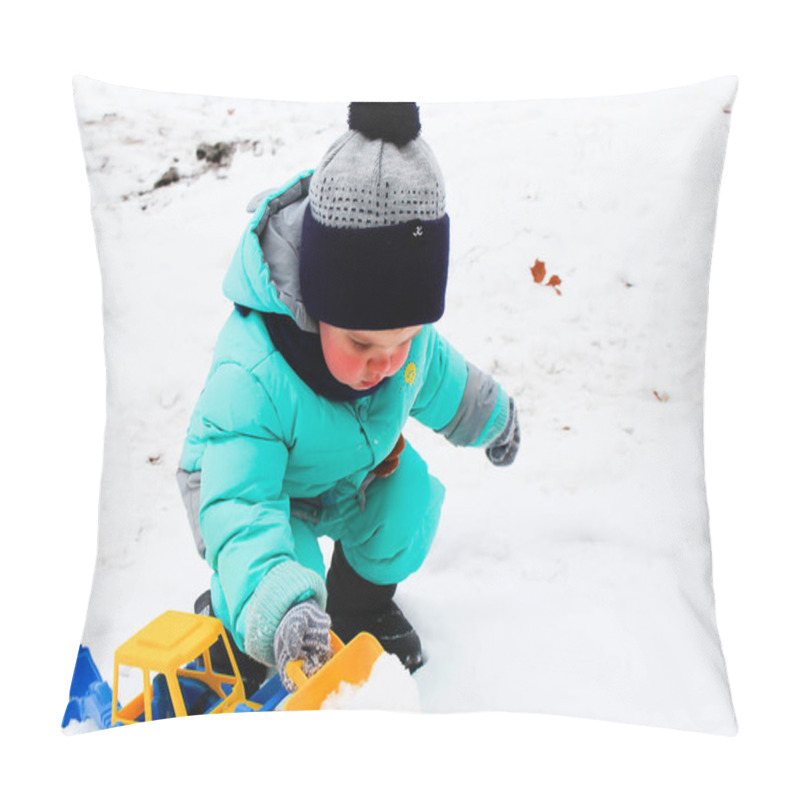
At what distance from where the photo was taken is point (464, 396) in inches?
78.6

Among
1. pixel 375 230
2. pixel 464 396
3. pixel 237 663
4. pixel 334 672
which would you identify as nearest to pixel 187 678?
pixel 237 663

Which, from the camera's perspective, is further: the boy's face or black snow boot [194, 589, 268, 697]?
black snow boot [194, 589, 268, 697]

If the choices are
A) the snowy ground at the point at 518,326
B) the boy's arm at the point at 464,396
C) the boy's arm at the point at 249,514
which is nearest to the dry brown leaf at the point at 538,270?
the snowy ground at the point at 518,326

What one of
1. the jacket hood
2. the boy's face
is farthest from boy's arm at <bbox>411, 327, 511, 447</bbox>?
the jacket hood

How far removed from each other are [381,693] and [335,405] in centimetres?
42

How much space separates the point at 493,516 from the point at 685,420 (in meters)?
0.34

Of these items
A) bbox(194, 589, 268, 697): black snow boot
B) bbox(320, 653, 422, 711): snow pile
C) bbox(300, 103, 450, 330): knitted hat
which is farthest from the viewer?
bbox(194, 589, 268, 697): black snow boot

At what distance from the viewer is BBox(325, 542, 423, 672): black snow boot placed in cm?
191

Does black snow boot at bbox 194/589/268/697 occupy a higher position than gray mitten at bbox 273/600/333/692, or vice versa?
gray mitten at bbox 273/600/333/692

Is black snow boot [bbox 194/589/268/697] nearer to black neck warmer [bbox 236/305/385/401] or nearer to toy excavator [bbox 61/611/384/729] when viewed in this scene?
toy excavator [bbox 61/611/384/729]

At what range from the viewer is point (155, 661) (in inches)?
69.3

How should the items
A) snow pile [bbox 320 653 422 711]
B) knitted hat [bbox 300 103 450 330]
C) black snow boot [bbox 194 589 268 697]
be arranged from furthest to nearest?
black snow boot [bbox 194 589 268 697] < snow pile [bbox 320 653 422 711] < knitted hat [bbox 300 103 450 330]

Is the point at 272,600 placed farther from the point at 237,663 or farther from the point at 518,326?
the point at 518,326

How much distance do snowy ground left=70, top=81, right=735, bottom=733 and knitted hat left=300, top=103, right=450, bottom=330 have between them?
0.68ft
